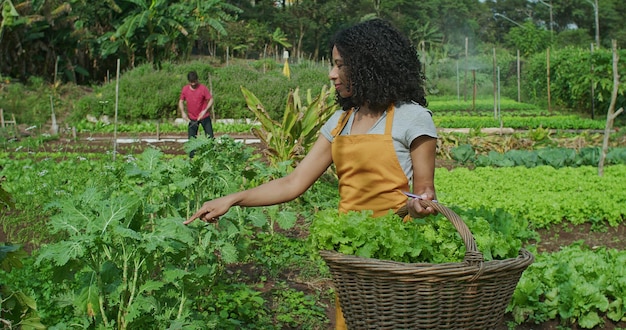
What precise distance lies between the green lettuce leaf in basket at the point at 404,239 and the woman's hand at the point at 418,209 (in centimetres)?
5

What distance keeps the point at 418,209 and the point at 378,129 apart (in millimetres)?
458

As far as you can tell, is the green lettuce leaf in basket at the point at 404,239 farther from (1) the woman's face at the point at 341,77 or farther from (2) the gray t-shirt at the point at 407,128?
(1) the woman's face at the point at 341,77

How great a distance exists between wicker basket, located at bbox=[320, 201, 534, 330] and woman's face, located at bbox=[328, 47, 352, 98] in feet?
2.46

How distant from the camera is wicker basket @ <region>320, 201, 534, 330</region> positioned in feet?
8.15

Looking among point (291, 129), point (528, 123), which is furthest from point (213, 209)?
point (528, 123)

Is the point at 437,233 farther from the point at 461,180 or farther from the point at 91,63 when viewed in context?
the point at 91,63

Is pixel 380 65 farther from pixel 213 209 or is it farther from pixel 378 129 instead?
pixel 213 209

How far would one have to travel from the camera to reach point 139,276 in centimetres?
371

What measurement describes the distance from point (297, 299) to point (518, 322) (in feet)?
5.08

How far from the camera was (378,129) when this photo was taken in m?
3.09

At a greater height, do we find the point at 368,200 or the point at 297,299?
the point at 368,200

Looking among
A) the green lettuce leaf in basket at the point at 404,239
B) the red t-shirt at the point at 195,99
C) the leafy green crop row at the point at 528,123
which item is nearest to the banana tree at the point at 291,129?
the red t-shirt at the point at 195,99

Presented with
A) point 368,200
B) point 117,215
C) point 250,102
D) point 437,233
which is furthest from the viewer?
point 250,102

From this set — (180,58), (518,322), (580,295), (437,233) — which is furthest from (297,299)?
(180,58)
